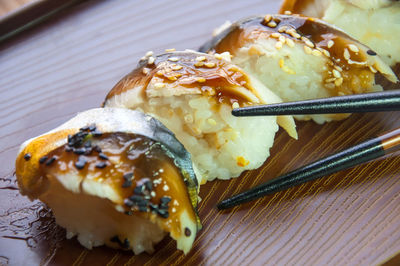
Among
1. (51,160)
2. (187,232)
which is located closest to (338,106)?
(187,232)

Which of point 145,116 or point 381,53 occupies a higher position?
point 145,116

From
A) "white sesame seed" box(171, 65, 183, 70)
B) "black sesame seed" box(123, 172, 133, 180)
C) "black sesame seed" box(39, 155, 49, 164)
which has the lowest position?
"black sesame seed" box(123, 172, 133, 180)

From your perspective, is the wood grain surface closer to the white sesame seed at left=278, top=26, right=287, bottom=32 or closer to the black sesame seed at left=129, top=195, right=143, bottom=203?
the black sesame seed at left=129, top=195, right=143, bottom=203

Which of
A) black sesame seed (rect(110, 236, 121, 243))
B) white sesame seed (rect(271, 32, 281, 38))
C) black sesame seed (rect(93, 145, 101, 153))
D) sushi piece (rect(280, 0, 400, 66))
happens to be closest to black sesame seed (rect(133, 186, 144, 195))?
black sesame seed (rect(93, 145, 101, 153))

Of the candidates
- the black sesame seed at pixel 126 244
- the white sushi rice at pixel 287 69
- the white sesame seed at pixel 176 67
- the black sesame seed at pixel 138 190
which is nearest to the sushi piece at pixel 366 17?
the white sushi rice at pixel 287 69

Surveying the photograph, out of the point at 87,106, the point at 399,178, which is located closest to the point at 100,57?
the point at 87,106

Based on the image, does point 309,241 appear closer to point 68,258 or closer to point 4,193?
point 68,258
